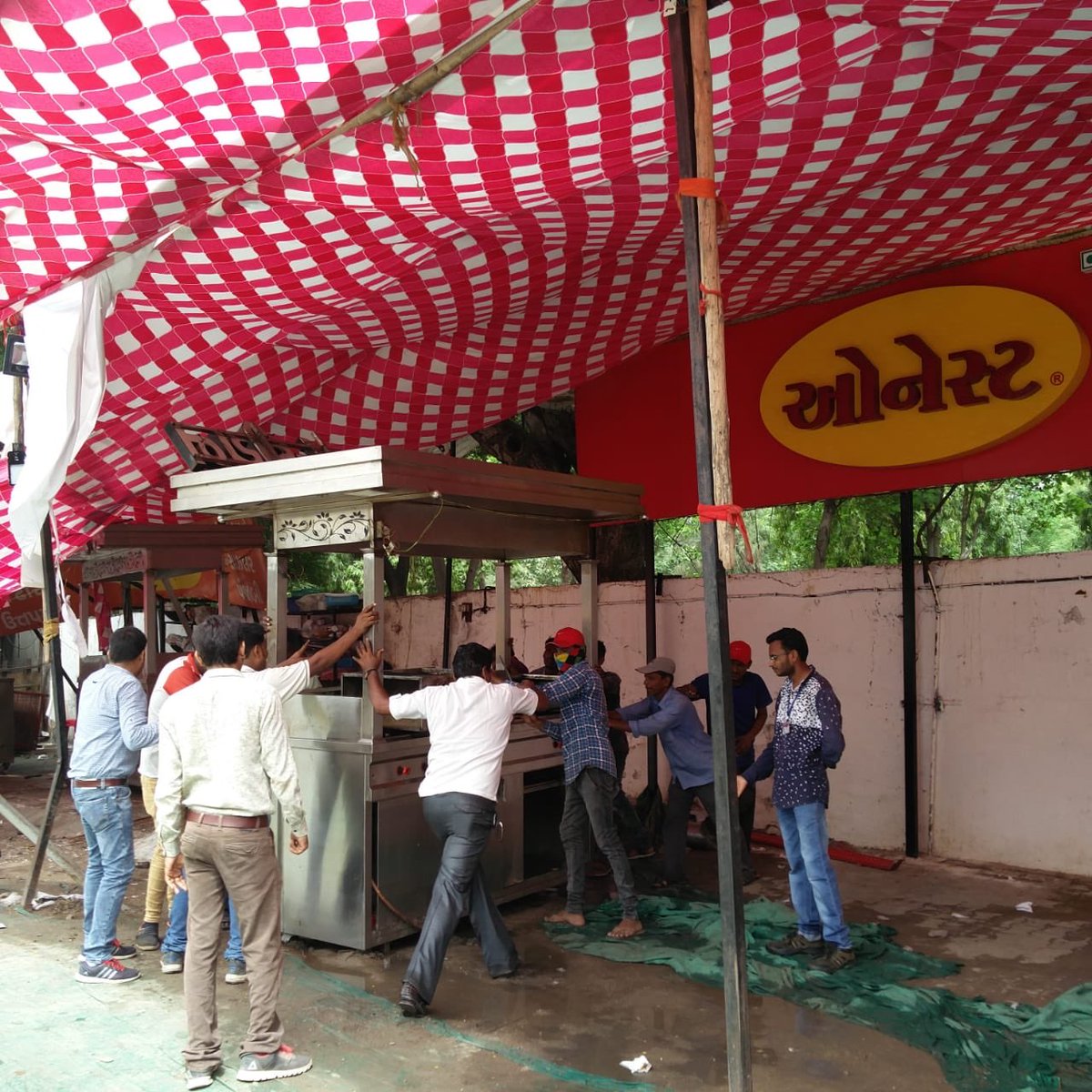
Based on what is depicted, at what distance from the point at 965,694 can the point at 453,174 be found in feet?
17.4

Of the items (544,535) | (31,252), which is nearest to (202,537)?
(544,535)

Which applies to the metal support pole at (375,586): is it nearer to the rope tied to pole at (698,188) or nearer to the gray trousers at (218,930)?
the gray trousers at (218,930)

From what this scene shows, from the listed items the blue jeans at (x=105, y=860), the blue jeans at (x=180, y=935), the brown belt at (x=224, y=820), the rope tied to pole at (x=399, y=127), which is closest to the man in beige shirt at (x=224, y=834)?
the brown belt at (x=224, y=820)

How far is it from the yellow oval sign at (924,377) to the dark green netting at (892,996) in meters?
3.41

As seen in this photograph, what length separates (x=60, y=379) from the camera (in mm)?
4738

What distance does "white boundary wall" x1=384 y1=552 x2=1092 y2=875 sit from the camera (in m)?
6.94

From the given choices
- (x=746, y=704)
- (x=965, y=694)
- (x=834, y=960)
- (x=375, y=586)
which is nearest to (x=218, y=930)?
(x=375, y=586)

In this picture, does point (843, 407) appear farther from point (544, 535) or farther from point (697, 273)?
point (697, 273)

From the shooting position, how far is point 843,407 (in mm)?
7660

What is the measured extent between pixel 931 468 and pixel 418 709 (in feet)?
14.1

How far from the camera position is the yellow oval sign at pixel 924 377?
22.3 feet

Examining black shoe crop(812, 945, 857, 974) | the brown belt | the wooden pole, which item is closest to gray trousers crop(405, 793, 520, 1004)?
the brown belt

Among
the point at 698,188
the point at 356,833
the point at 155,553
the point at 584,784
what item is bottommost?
the point at 356,833

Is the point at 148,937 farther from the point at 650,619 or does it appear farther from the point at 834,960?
the point at 650,619
